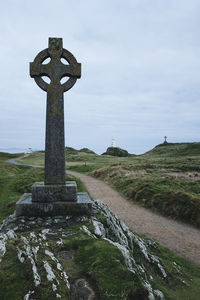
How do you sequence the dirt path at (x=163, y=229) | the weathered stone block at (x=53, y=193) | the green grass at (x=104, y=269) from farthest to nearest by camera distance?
the dirt path at (x=163, y=229)
the weathered stone block at (x=53, y=193)
the green grass at (x=104, y=269)

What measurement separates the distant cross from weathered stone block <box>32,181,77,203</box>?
0.33 m

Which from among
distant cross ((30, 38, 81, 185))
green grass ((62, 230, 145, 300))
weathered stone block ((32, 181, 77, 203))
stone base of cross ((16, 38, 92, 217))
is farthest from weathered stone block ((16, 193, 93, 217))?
green grass ((62, 230, 145, 300))

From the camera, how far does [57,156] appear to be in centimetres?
727

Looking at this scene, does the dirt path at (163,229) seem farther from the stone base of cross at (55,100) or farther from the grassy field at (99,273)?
the stone base of cross at (55,100)

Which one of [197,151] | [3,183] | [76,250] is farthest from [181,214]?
[197,151]

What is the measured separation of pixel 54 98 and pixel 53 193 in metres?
2.96

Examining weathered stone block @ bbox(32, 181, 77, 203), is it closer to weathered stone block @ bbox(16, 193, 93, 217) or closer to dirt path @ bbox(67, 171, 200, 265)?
weathered stone block @ bbox(16, 193, 93, 217)

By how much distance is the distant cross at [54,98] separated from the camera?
286 inches

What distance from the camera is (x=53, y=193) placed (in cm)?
687

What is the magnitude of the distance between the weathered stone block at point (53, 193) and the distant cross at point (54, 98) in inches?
13.1

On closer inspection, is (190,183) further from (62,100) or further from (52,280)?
(52,280)

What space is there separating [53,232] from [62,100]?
3992 mm

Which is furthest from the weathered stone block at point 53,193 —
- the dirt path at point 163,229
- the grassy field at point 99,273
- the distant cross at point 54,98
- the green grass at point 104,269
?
the dirt path at point 163,229

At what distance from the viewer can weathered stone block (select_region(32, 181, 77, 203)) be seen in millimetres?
6824
